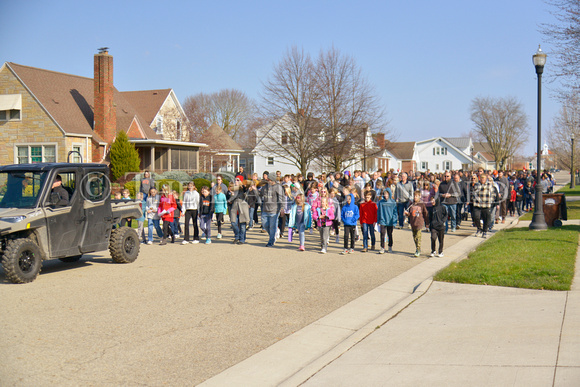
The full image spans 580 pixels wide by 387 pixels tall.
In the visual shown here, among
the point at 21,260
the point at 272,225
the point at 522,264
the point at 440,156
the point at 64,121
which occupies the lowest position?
the point at 522,264

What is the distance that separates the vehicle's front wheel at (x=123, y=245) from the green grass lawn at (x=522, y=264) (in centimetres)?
657

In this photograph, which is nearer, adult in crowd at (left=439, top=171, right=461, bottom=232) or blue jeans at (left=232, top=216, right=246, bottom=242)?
blue jeans at (left=232, top=216, right=246, bottom=242)

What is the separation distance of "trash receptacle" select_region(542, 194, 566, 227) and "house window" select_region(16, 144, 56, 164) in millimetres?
28326

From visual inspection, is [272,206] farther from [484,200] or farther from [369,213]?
[484,200]

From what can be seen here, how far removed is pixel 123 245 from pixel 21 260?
253 centimetres

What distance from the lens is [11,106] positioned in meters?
34.1

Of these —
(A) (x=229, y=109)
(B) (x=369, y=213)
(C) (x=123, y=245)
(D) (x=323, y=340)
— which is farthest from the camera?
(A) (x=229, y=109)

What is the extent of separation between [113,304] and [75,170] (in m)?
3.80

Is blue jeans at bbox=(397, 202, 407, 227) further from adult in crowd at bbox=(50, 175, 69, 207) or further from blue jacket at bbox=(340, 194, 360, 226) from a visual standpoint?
adult in crowd at bbox=(50, 175, 69, 207)

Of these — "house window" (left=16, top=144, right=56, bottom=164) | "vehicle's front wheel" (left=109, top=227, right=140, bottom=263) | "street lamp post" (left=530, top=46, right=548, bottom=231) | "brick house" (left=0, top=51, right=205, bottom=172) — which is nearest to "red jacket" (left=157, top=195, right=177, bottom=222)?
"vehicle's front wheel" (left=109, top=227, right=140, bottom=263)

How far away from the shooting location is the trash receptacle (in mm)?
17406

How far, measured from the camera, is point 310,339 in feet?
21.7

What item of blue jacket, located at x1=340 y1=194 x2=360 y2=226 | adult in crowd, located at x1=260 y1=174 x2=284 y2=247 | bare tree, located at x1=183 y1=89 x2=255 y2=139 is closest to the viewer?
blue jacket, located at x1=340 y1=194 x2=360 y2=226

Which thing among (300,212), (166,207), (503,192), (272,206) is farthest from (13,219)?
(503,192)
